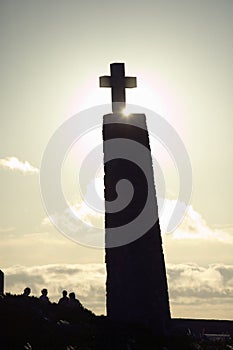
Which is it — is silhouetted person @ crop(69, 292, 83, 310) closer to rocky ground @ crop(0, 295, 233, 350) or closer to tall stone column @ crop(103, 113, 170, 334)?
rocky ground @ crop(0, 295, 233, 350)

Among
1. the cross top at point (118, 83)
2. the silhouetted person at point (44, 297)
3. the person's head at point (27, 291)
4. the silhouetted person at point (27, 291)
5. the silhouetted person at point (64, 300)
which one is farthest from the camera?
the cross top at point (118, 83)

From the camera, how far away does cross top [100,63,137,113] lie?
22484 mm

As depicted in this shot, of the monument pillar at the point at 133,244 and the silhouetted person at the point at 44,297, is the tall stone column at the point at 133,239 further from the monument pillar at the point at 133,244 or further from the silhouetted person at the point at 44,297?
the silhouetted person at the point at 44,297

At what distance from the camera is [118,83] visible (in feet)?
74.5

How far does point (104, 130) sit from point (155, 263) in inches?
176

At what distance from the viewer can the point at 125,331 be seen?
18078 mm

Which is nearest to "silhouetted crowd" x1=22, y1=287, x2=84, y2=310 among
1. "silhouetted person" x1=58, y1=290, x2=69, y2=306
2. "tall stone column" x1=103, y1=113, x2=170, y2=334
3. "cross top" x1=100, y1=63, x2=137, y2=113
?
"silhouetted person" x1=58, y1=290, x2=69, y2=306

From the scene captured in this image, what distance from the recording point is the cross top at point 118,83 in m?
22.5

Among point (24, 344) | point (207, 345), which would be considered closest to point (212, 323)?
point (207, 345)

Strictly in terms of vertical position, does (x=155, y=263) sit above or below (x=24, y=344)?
above

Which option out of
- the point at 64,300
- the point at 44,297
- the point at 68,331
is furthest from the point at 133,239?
the point at 68,331

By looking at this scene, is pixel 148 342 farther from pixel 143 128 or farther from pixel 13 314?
pixel 143 128

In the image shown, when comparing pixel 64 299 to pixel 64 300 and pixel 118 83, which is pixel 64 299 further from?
pixel 118 83

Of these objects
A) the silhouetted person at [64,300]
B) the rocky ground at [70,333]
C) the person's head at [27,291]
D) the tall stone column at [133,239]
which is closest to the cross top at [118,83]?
the tall stone column at [133,239]
